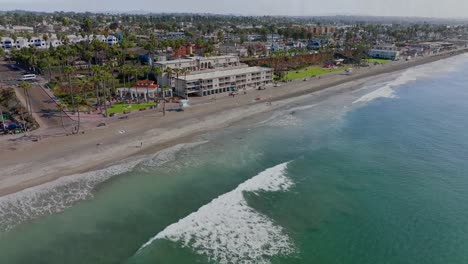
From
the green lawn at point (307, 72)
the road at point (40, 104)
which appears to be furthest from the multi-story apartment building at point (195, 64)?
the road at point (40, 104)

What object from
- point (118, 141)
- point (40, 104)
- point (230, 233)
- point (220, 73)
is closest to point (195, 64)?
point (220, 73)

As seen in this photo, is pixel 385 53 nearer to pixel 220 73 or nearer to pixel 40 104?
pixel 220 73

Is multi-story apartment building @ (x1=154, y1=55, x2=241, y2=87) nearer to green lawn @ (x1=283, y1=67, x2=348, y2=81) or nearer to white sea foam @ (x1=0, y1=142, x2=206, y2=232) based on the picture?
green lawn @ (x1=283, y1=67, x2=348, y2=81)

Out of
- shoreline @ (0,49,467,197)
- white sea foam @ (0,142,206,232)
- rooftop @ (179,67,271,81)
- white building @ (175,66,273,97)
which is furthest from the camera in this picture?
rooftop @ (179,67,271,81)

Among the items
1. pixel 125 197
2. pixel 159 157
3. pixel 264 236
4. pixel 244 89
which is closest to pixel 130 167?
pixel 159 157

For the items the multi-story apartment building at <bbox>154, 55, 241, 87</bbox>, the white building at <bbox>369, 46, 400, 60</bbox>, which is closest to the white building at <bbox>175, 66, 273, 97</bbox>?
the multi-story apartment building at <bbox>154, 55, 241, 87</bbox>

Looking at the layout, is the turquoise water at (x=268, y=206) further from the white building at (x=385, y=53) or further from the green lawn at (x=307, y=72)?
the white building at (x=385, y=53)
